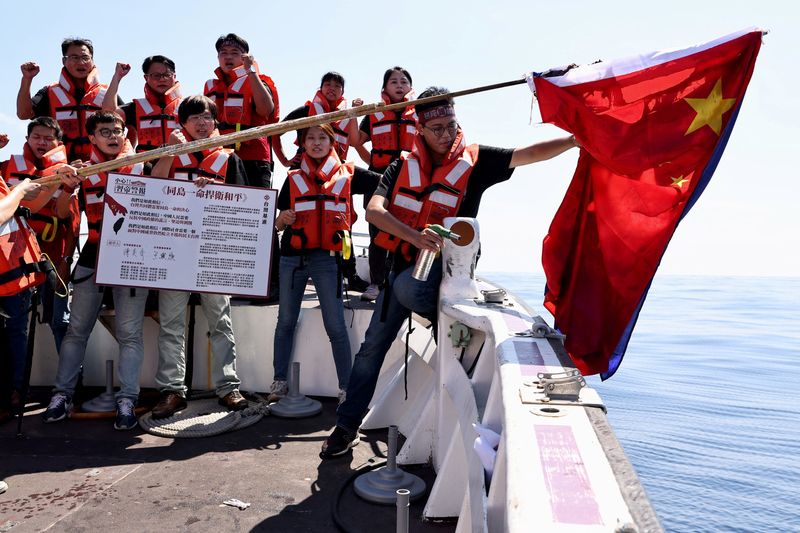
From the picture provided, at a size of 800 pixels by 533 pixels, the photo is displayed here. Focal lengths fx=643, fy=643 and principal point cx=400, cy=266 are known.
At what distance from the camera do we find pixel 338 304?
4.47 metres

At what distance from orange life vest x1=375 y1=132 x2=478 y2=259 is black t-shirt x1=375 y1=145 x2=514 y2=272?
51 millimetres

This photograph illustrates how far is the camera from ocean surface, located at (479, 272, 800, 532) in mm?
11602

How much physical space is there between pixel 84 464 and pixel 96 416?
0.84 m

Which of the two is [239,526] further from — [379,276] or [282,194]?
[379,276]

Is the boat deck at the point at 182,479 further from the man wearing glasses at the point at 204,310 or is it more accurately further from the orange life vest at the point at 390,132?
the orange life vest at the point at 390,132

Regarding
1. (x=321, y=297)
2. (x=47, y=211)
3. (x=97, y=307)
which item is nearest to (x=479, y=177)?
(x=321, y=297)

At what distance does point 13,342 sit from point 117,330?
0.68m

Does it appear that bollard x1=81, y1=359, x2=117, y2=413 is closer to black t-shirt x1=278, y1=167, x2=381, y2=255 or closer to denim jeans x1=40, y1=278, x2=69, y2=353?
denim jeans x1=40, y1=278, x2=69, y2=353

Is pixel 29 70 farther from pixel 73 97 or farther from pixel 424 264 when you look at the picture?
pixel 424 264

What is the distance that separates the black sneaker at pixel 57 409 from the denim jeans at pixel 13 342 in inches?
11.3

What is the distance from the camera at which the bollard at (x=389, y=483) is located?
3.16 metres

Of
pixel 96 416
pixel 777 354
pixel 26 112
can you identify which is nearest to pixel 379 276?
pixel 96 416

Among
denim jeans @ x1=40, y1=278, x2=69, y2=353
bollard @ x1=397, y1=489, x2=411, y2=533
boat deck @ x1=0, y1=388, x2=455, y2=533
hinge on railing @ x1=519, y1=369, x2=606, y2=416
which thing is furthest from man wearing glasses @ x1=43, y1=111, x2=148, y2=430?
hinge on railing @ x1=519, y1=369, x2=606, y2=416

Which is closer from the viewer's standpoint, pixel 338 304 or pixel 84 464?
pixel 84 464
